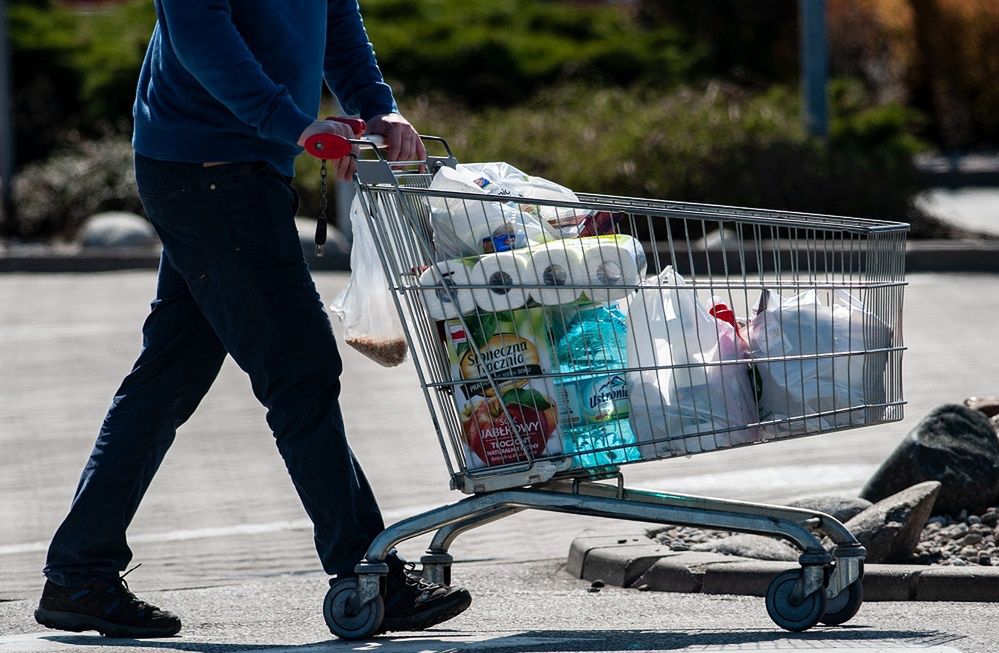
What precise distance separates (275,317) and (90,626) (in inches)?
38.7

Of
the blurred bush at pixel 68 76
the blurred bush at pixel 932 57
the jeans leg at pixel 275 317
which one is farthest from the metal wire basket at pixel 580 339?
the blurred bush at pixel 932 57

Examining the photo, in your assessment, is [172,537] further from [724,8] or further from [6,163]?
[724,8]

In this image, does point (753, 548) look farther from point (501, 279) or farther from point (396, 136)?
point (396, 136)

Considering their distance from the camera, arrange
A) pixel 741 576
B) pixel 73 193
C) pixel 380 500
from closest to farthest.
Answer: pixel 741 576 → pixel 380 500 → pixel 73 193

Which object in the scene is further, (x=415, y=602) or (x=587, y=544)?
(x=587, y=544)

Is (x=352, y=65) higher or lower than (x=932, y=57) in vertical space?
lower

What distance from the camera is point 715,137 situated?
14.8 m

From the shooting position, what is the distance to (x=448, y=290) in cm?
392

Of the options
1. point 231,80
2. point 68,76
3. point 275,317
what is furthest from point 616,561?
point 68,76

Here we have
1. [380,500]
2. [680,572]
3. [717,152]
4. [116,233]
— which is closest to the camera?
[680,572]

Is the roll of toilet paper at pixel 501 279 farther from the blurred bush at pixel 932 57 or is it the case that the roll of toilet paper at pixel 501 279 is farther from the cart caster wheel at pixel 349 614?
the blurred bush at pixel 932 57

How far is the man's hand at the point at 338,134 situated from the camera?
3850 mm

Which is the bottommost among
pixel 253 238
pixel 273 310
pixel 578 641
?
pixel 578 641

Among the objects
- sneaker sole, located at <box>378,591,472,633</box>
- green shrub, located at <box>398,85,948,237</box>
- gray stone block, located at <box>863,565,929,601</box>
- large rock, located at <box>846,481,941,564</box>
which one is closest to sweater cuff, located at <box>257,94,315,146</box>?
sneaker sole, located at <box>378,591,472,633</box>
